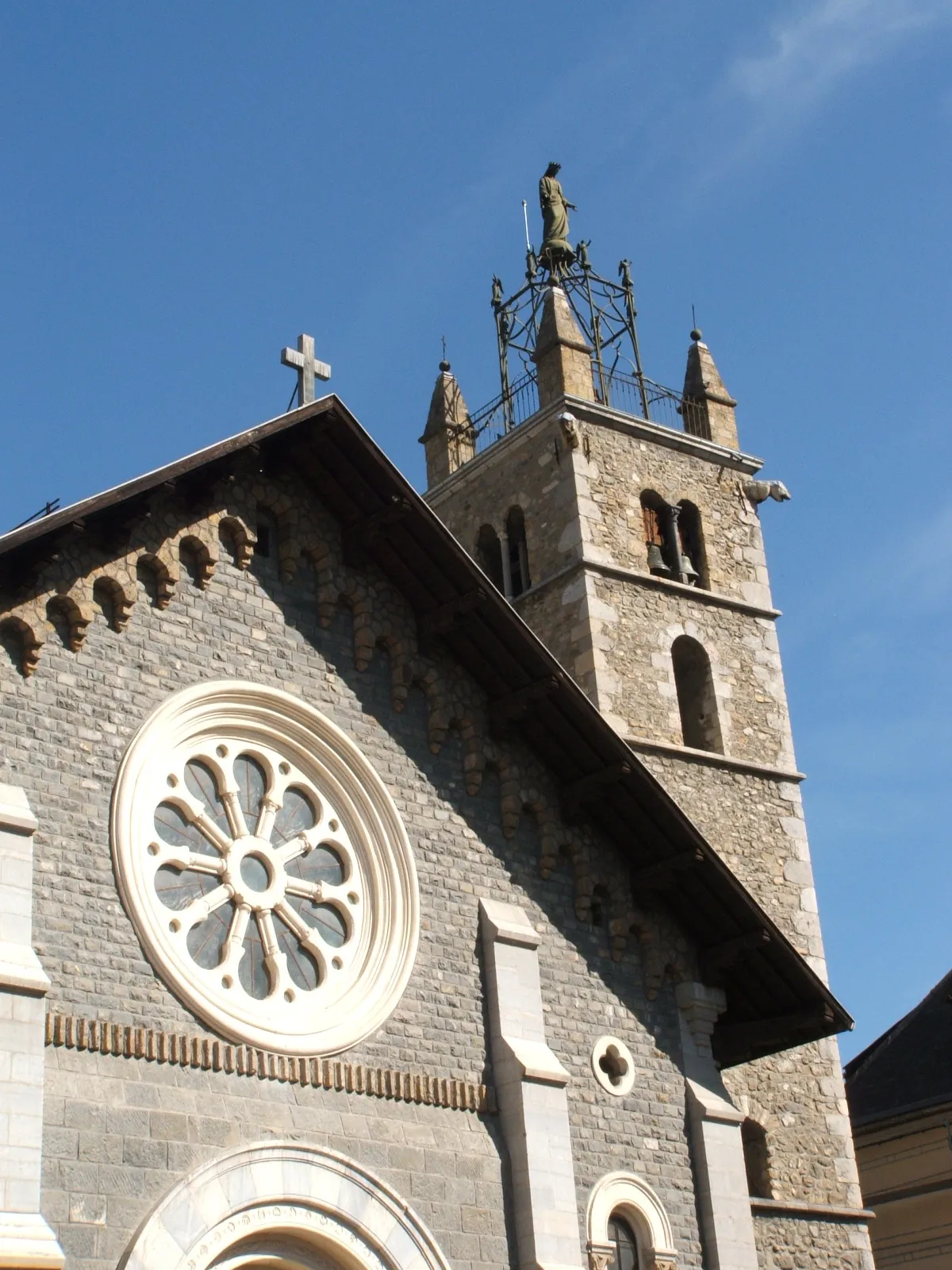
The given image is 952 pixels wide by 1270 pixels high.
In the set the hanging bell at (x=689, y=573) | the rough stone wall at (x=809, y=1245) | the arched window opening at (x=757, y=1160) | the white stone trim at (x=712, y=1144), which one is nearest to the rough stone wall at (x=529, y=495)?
the hanging bell at (x=689, y=573)

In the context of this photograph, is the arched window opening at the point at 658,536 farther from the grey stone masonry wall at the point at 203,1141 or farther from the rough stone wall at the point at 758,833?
the grey stone masonry wall at the point at 203,1141

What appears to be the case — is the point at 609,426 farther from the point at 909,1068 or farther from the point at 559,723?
Answer: the point at 559,723

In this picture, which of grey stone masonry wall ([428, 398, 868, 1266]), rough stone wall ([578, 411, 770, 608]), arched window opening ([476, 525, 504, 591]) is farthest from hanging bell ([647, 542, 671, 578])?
arched window opening ([476, 525, 504, 591])

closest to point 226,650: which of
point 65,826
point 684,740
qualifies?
point 65,826

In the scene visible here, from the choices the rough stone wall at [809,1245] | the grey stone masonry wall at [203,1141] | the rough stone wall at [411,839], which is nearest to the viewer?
the grey stone masonry wall at [203,1141]

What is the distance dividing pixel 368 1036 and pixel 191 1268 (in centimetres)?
246

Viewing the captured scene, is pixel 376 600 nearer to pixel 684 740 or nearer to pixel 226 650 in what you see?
pixel 226 650

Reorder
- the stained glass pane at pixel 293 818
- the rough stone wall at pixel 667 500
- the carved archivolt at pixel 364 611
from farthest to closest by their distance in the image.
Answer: the rough stone wall at pixel 667 500 → the stained glass pane at pixel 293 818 → the carved archivolt at pixel 364 611

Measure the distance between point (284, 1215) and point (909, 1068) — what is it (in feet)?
64.6

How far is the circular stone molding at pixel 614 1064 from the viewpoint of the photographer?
52.5ft

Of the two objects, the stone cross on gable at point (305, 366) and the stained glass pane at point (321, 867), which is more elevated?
the stone cross on gable at point (305, 366)

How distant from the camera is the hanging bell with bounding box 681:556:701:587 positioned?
95.7ft

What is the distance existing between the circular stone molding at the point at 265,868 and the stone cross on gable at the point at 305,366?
2.76 meters

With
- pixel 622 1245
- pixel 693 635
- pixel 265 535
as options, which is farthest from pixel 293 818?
pixel 693 635
